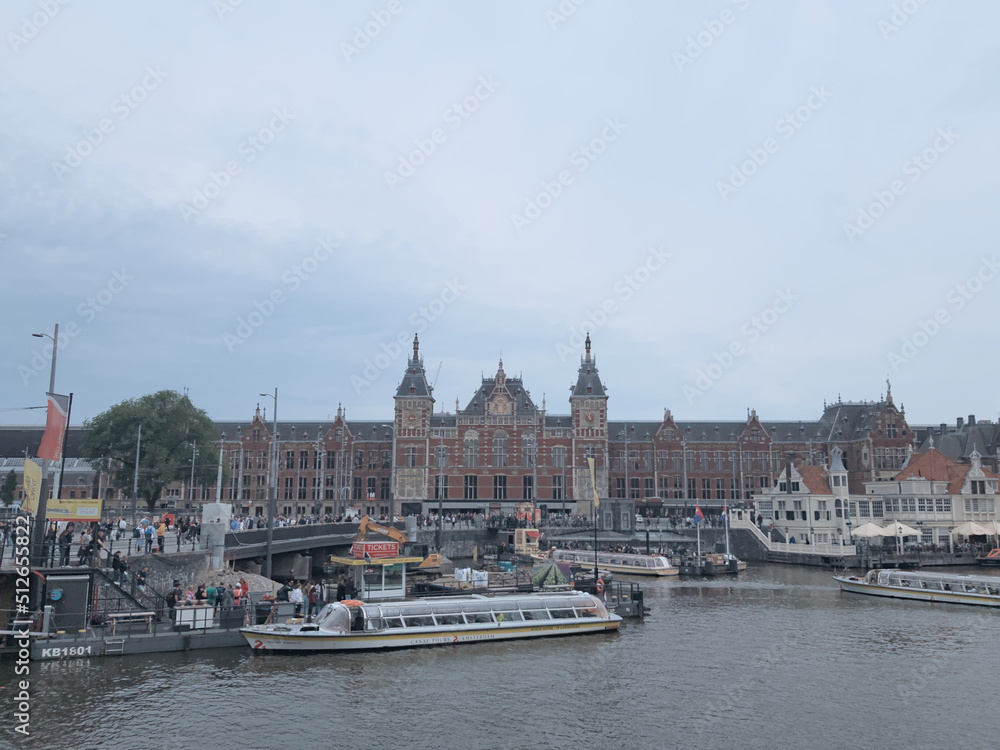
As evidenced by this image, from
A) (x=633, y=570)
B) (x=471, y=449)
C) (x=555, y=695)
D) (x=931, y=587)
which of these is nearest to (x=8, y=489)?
(x=471, y=449)

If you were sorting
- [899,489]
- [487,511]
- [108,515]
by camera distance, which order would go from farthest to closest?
[487,511], [899,489], [108,515]

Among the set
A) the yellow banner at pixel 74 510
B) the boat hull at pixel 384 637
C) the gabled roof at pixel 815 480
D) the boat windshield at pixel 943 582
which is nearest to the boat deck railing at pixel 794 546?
the gabled roof at pixel 815 480

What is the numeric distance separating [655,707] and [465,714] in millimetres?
6467

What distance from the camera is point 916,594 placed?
169 ft

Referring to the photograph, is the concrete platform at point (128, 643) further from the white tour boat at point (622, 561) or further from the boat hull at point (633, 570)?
the boat hull at point (633, 570)

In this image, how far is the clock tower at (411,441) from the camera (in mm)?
111387

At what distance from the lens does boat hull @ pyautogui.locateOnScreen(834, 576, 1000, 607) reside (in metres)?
48.8

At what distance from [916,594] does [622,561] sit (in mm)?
26507

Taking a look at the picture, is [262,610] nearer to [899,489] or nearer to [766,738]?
[766,738]

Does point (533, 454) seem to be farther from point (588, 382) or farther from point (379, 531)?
point (379, 531)

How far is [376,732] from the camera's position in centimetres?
2328

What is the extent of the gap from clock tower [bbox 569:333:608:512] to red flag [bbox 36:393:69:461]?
84.9 metres

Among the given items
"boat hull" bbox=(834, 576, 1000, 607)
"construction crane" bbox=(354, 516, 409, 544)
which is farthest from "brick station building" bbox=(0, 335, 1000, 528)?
"construction crane" bbox=(354, 516, 409, 544)

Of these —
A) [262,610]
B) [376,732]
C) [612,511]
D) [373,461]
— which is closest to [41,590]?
[262,610]
